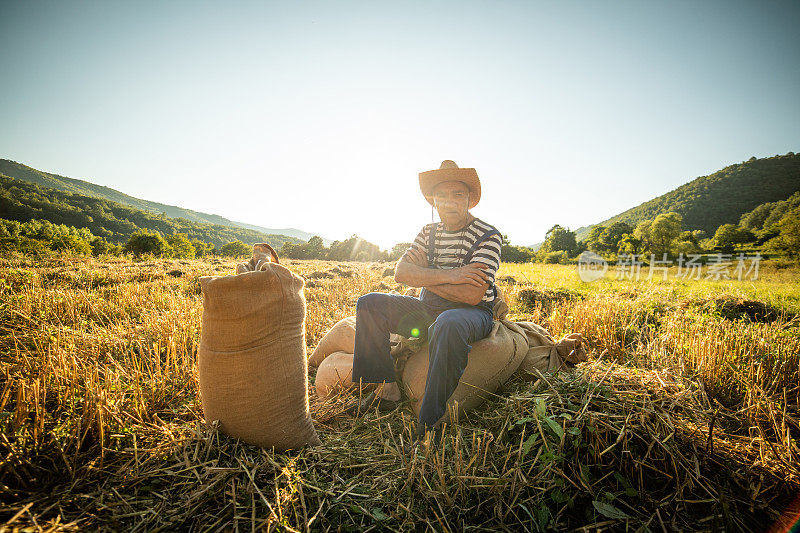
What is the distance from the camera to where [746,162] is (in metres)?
77.2

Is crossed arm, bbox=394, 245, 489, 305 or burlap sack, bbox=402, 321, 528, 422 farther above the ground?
crossed arm, bbox=394, 245, 489, 305

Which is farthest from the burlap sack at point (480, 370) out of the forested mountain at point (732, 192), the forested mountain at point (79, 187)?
the forested mountain at point (79, 187)

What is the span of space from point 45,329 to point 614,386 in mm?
5118

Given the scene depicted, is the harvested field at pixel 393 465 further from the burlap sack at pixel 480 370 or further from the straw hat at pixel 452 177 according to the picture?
the straw hat at pixel 452 177

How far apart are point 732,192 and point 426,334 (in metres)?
104

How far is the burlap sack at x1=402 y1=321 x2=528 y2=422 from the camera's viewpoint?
2459 millimetres

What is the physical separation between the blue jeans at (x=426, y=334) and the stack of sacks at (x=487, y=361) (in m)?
0.13

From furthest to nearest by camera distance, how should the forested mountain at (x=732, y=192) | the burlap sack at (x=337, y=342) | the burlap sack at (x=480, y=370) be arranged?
the forested mountain at (x=732, y=192) → the burlap sack at (x=337, y=342) → the burlap sack at (x=480, y=370)

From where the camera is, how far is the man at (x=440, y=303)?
7.24ft

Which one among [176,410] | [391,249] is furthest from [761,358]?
[391,249]

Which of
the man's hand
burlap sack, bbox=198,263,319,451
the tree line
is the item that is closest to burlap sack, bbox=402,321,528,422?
the man's hand

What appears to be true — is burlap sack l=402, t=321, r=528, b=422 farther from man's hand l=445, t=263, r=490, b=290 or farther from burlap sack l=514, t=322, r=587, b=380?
man's hand l=445, t=263, r=490, b=290

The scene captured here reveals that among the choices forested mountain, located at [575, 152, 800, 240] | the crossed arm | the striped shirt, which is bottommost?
the crossed arm

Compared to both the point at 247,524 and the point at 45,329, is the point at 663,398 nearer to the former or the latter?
the point at 247,524
